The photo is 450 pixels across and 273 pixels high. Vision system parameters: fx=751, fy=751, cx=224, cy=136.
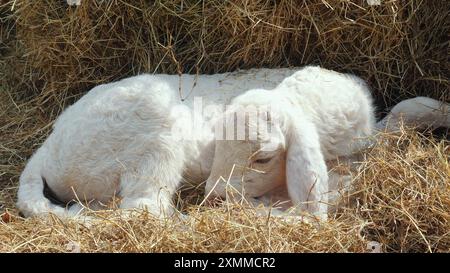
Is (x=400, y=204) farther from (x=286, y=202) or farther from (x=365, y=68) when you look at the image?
(x=365, y=68)

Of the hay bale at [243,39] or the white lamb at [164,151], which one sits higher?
the hay bale at [243,39]

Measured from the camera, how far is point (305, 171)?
426 centimetres

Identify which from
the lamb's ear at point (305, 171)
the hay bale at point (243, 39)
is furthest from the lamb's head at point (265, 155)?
the hay bale at point (243, 39)

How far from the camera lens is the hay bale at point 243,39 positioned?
5.18m

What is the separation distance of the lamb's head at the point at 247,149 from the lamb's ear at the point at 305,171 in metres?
0.08

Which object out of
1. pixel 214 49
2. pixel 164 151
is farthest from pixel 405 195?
pixel 214 49

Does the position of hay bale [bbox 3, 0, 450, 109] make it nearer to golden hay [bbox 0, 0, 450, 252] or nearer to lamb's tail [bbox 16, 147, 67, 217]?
golden hay [bbox 0, 0, 450, 252]

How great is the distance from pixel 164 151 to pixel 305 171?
840 mm

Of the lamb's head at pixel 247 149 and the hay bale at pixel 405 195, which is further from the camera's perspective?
the lamb's head at pixel 247 149

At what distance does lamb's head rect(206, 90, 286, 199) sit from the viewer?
4379mm

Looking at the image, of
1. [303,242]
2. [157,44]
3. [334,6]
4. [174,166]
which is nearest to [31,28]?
[157,44]

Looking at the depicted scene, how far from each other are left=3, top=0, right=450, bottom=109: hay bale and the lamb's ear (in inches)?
40.8

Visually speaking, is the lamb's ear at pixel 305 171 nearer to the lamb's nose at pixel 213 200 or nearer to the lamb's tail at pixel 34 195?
the lamb's nose at pixel 213 200

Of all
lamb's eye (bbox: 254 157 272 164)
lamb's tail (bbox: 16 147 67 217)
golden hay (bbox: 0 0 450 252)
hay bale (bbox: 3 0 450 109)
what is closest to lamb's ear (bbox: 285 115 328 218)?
lamb's eye (bbox: 254 157 272 164)
